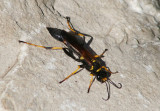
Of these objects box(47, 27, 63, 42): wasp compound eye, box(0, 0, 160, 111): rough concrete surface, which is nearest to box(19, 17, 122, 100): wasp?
box(47, 27, 63, 42): wasp compound eye

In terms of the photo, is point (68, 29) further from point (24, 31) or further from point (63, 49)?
point (24, 31)

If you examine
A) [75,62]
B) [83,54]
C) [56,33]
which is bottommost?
[75,62]

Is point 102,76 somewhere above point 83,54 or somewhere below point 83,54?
below

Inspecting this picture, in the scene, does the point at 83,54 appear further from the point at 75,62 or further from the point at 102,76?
the point at 102,76

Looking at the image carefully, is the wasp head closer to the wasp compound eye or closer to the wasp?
the wasp

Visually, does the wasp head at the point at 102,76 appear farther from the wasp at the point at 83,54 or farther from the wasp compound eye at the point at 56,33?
the wasp compound eye at the point at 56,33

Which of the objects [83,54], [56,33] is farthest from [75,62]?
[56,33]

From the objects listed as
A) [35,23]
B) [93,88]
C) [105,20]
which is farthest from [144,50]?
[35,23]
